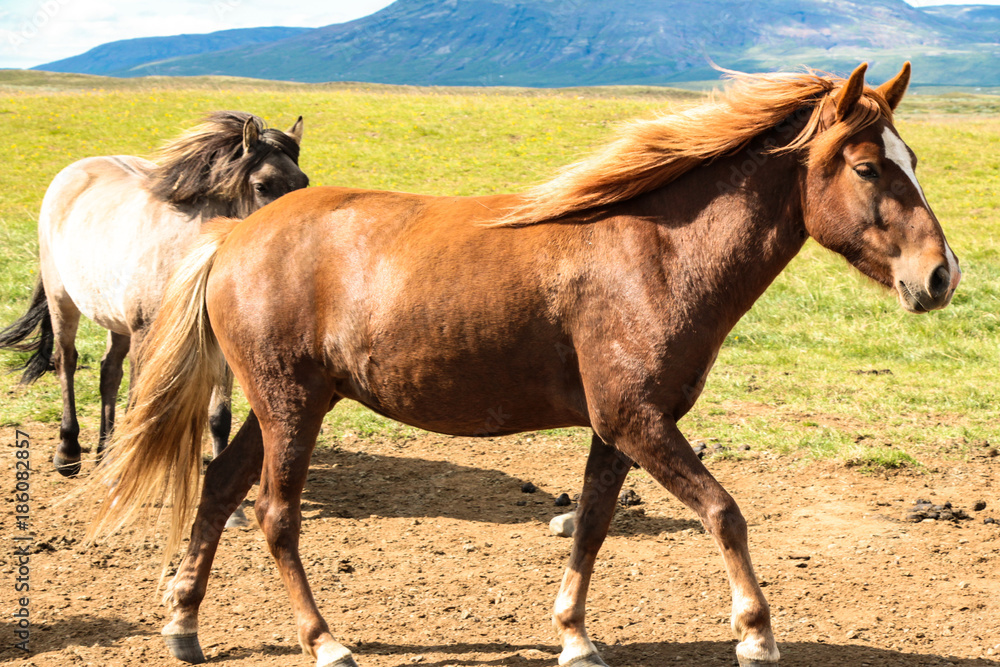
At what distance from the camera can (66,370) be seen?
21.8 ft

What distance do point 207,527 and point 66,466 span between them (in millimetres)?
2928

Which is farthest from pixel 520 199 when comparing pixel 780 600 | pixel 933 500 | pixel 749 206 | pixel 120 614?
pixel 933 500

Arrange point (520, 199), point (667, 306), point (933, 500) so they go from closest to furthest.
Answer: point (667, 306) → point (520, 199) → point (933, 500)

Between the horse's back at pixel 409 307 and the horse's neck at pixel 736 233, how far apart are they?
0.55 m

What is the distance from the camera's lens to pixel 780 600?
431 centimetres

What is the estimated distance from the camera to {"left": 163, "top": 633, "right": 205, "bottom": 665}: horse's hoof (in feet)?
12.6

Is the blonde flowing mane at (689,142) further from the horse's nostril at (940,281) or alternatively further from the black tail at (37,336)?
the black tail at (37,336)

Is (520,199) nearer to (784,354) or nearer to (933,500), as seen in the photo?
(933,500)

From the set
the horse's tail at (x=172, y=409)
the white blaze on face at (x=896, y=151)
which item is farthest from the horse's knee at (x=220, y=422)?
the white blaze on face at (x=896, y=151)

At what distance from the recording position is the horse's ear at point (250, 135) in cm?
530

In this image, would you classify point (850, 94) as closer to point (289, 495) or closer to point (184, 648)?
point (289, 495)

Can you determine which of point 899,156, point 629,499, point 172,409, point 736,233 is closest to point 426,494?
point 629,499

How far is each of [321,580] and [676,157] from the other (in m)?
3.01

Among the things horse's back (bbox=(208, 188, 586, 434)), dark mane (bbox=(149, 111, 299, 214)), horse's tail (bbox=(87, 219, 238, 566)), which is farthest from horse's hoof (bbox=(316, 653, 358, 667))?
dark mane (bbox=(149, 111, 299, 214))
